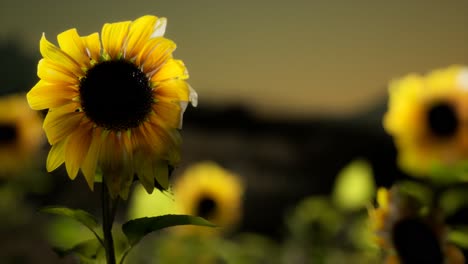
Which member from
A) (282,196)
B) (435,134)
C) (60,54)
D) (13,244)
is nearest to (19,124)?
(13,244)

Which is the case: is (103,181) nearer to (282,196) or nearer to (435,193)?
(435,193)

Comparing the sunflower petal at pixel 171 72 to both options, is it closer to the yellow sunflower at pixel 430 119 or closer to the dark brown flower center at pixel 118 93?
the dark brown flower center at pixel 118 93

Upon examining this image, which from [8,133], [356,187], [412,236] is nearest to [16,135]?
[8,133]

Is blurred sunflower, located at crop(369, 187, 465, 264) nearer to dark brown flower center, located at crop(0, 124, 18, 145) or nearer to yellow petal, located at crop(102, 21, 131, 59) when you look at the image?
yellow petal, located at crop(102, 21, 131, 59)

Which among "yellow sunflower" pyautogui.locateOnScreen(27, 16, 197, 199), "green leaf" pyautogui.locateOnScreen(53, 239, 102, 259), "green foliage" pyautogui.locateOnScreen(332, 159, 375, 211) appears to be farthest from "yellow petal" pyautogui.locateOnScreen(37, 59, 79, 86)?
"green foliage" pyautogui.locateOnScreen(332, 159, 375, 211)

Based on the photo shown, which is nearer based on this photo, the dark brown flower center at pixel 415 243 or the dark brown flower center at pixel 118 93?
the dark brown flower center at pixel 118 93

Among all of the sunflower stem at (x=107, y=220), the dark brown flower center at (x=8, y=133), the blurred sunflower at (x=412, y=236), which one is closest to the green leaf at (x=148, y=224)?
the sunflower stem at (x=107, y=220)
